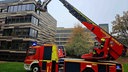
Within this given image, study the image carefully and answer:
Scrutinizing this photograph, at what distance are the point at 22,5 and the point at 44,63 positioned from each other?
38698mm

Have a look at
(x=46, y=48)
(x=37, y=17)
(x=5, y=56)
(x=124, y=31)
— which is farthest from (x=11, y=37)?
(x=46, y=48)

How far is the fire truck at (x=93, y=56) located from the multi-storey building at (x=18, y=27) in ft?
105

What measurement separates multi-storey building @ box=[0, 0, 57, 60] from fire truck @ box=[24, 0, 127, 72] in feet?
105

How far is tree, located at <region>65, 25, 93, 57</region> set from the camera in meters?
52.3

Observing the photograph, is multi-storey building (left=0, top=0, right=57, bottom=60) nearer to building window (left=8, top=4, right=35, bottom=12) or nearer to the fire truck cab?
building window (left=8, top=4, right=35, bottom=12)

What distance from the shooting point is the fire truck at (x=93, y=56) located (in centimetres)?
1418

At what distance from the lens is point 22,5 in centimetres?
5266

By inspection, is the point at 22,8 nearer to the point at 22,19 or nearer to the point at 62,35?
the point at 22,19

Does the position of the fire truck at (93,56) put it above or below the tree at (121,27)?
below

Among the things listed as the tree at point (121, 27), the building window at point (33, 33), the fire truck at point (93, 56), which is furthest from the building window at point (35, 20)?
the fire truck at point (93, 56)

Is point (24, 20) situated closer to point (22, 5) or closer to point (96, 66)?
point (22, 5)

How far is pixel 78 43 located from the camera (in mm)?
52812

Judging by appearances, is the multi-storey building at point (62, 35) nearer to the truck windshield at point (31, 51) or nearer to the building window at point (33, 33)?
the building window at point (33, 33)

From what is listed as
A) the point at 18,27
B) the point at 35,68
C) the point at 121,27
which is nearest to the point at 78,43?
the point at 121,27
